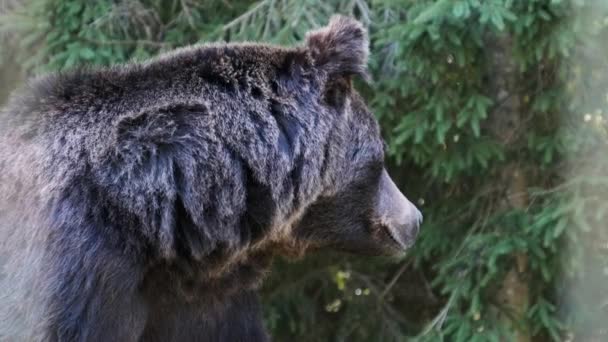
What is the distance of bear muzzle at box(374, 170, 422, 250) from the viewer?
344 cm

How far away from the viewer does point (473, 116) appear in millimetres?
4398

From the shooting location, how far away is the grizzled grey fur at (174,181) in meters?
2.79

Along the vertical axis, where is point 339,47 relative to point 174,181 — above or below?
above

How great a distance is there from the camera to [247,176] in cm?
303

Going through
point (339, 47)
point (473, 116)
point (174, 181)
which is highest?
point (339, 47)

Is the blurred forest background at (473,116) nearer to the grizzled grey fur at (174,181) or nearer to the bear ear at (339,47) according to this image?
the bear ear at (339,47)

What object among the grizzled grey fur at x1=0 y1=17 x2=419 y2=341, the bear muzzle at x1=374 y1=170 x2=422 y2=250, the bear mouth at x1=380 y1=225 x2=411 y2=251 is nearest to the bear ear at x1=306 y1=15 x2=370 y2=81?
the grizzled grey fur at x1=0 y1=17 x2=419 y2=341

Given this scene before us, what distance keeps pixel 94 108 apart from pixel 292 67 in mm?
700

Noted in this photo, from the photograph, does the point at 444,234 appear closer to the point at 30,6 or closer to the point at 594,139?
the point at 594,139

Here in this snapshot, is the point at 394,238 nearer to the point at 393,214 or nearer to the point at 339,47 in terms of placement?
the point at 393,214

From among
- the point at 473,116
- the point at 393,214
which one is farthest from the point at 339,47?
the point at 473,116

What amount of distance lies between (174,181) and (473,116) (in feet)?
6.42

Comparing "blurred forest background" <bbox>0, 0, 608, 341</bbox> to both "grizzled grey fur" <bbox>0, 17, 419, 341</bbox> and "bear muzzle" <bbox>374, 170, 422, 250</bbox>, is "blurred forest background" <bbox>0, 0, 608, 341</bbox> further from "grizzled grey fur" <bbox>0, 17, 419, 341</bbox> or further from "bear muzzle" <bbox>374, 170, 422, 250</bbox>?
"grizzled grey fur" <bbox>0, 17, 419, 341</bbox>

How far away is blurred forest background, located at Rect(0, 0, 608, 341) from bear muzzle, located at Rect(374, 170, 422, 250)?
36.3 inches
